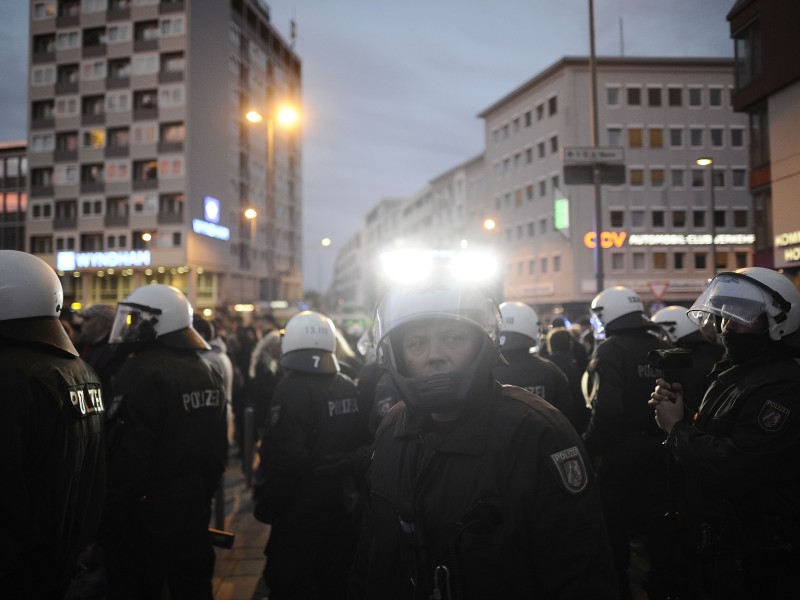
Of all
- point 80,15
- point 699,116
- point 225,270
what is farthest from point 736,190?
point 80,15

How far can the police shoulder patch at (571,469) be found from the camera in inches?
68.8

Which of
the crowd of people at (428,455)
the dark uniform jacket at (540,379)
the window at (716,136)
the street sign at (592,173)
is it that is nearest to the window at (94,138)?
the street sign at (592,173)

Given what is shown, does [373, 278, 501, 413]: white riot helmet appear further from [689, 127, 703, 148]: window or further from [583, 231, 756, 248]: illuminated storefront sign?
[689, 127, 703, 148]: window

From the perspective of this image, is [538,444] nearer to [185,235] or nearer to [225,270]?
[185,235]

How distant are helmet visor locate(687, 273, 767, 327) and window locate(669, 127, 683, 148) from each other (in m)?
50.9

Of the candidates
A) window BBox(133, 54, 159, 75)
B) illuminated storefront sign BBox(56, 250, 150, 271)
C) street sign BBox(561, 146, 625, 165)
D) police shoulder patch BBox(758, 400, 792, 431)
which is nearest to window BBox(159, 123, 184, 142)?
window BBox(133, 54, 159, 75)

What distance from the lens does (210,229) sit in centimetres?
4538

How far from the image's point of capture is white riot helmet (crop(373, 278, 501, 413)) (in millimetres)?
1905

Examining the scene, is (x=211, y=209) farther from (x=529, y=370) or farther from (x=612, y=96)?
(x=529, y=370)

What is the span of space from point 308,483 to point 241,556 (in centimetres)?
230

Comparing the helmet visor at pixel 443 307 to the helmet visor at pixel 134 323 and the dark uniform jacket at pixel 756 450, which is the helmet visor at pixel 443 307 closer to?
the dark uniform jacket at pixel 756 450

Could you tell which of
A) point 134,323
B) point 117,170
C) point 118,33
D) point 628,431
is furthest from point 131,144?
point 628,431

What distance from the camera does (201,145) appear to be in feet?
152

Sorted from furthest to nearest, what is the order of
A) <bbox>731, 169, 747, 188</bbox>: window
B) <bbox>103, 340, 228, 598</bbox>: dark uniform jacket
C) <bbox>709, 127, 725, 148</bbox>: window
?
<bbox>709, 127, 725, 148</bbox>: window < <bbox>731, 169, 747, 188</bbox>: window < <bbox>103, 340, 228, 598</bbox>: dark uniform jacket
